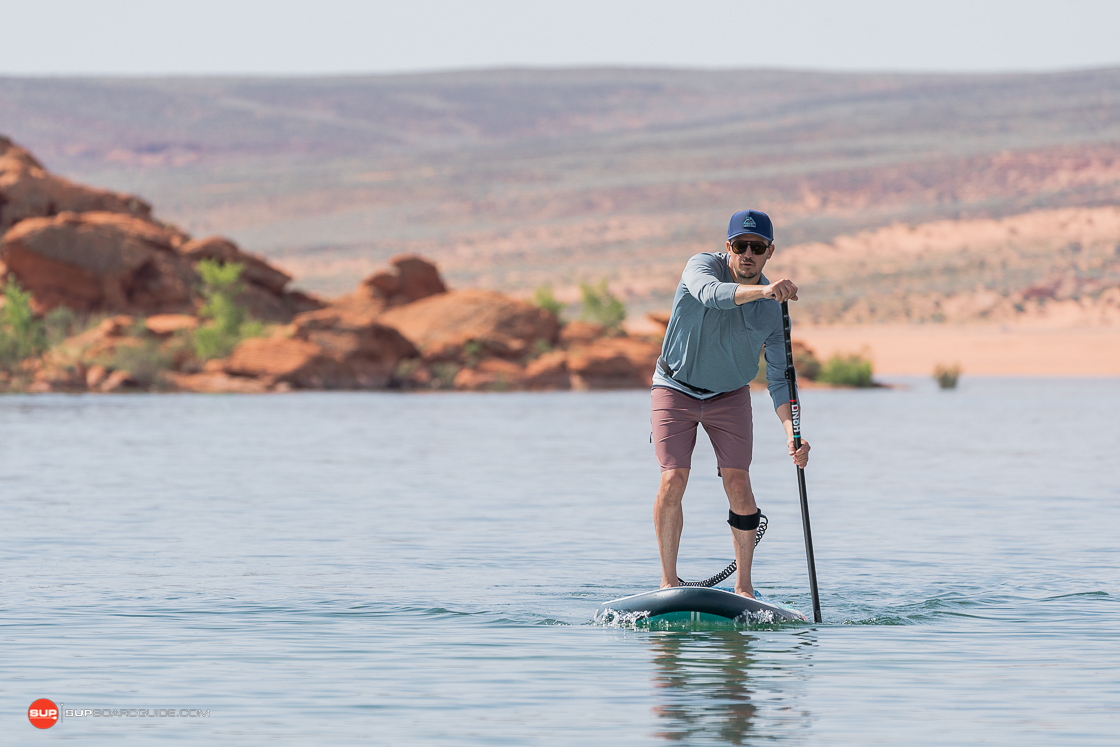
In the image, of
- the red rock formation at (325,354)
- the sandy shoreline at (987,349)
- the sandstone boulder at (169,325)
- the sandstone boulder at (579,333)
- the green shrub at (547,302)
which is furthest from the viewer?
the sandy shoreline at (987,349)

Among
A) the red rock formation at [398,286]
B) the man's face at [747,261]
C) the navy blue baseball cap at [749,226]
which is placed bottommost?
the man's face at [747,261]

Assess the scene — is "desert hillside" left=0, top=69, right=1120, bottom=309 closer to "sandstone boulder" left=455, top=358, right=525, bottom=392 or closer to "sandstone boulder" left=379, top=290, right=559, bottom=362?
"sandstone boulder" left=379, top=290, right=559, bottom=362

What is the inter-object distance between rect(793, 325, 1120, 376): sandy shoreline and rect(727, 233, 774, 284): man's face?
A: 6963 centimetres

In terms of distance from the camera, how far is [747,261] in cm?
995

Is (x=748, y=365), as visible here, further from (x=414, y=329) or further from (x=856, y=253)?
(x=856, y=253)

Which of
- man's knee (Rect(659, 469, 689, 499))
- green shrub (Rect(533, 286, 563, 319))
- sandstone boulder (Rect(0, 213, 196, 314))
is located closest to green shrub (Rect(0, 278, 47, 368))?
sandstone boulder (Rect(0, 213, 196, 314))

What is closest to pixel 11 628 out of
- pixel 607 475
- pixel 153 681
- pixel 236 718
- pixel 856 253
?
pixel 153 681

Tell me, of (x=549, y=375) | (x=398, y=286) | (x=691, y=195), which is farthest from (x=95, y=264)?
(x=691, y=195)

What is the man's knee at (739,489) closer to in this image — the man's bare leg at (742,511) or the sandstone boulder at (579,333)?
the man's bare leg at (742,511)

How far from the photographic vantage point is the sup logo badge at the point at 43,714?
7.48 meters

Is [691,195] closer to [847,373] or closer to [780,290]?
[847,373]

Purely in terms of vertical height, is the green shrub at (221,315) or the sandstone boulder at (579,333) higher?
the green shrub at (221,315)

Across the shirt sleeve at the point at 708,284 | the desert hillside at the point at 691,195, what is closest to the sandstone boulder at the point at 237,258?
the shirt sleeve at the point at 708,284

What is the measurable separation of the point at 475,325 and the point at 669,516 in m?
49.2
